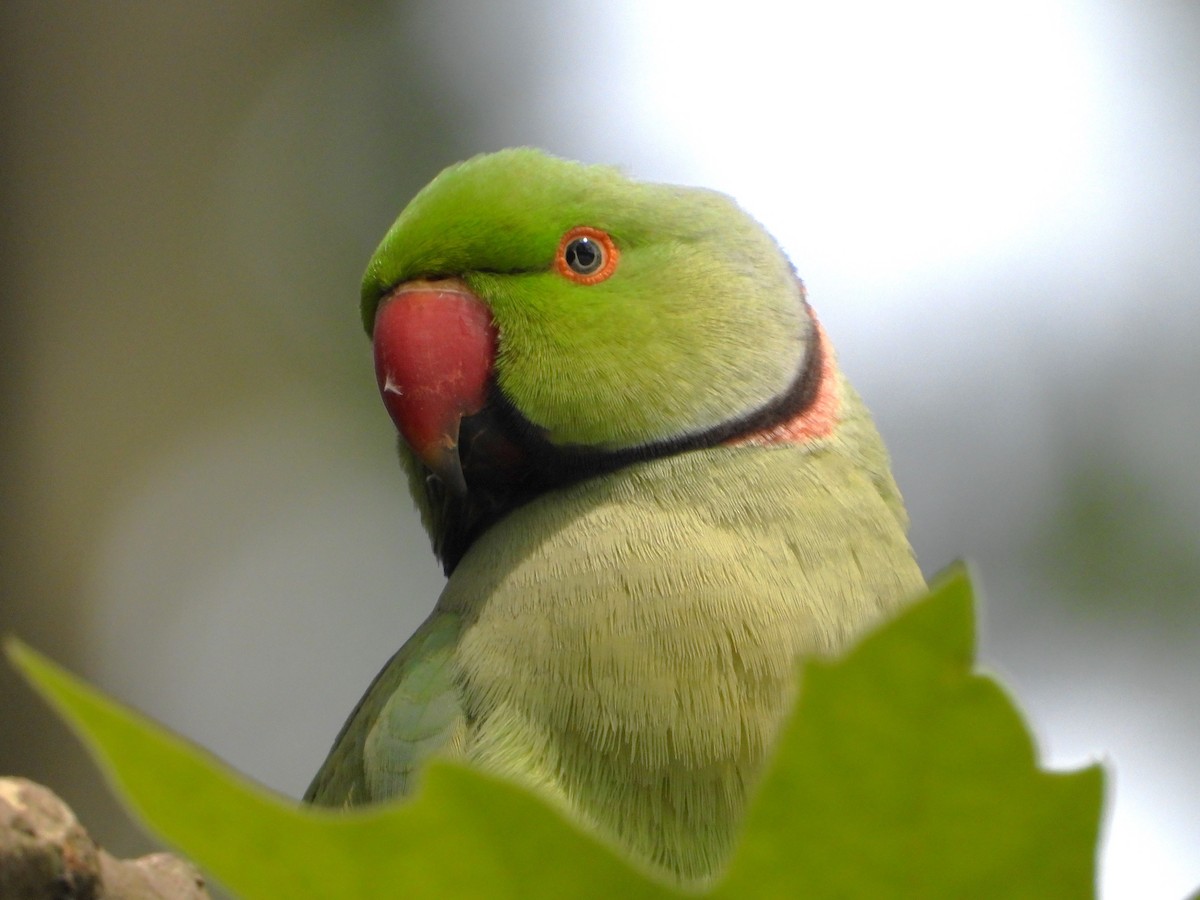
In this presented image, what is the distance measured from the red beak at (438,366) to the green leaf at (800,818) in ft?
3.93

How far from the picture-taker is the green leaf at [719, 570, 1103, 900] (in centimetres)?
25

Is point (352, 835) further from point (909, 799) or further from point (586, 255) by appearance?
point (586, 255)

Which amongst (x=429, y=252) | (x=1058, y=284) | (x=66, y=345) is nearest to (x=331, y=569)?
(x=66, y=345)

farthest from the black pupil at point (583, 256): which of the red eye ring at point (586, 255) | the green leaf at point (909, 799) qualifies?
the green leaf at point (909, 799)

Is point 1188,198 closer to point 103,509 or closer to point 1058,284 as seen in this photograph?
point 1058,284

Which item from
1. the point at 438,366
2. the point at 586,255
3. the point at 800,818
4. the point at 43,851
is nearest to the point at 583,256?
the point at 586,255

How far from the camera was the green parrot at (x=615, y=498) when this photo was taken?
1166mm

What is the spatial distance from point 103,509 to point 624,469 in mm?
3790

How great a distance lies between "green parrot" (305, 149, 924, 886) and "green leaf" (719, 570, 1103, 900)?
0.89 m

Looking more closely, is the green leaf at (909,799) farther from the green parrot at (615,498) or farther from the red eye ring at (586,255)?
the red eye ring at (586,255)

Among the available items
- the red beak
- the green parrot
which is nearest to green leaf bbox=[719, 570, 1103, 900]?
the green parrot

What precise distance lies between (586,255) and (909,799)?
4.11 ft

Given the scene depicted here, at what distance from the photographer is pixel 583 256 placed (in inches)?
58.2

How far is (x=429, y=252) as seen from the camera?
1498mm
